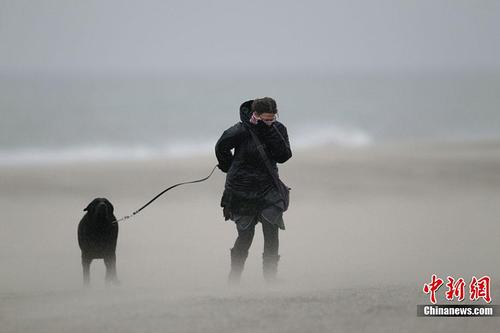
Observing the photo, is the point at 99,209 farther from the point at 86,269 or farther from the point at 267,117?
the point at 267,117

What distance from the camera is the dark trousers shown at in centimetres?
745

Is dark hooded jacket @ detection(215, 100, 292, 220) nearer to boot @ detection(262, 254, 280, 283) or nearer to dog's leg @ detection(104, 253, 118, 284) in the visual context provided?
boot @ detection(262, 254, 280, 283)

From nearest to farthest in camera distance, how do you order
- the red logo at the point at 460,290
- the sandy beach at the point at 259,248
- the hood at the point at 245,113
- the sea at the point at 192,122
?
1. the sandy beach at the point at 259,248
2. the red logo at the point at 460,290
3. the hood at the point at 245,113
4. the sea at the point at 192,122

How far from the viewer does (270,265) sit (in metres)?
7.59

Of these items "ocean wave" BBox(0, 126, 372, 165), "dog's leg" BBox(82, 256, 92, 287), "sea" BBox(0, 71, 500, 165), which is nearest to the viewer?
"dog's leg" BBox(82, 256, 92, 287)

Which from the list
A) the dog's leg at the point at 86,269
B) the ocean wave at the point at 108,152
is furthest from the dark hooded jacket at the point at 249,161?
the ocean wave at the point at 108,152

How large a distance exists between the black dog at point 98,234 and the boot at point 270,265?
1409mm

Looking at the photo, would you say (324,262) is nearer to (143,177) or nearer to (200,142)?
(143,177)

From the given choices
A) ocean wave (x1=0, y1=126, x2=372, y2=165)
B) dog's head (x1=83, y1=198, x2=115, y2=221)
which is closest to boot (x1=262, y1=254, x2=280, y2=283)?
dog's head (x1=83, y1=198, x2=115, y2=221)

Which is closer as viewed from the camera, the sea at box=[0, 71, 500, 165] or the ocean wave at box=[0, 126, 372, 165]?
the ocean wave at box=[0, 126, 372, 165]

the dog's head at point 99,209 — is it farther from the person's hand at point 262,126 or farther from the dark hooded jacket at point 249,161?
the person's hand at point 262,126

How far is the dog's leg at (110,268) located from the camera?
7.91 m

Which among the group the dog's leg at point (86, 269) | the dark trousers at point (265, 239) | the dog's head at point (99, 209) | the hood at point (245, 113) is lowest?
the dog's leg at point (86, 269)

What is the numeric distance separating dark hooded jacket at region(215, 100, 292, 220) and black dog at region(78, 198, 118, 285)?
1.13m
